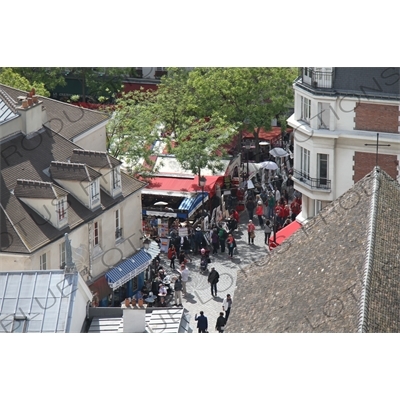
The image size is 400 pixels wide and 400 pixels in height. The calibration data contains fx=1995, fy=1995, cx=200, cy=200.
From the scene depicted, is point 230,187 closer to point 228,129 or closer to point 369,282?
point 228,129

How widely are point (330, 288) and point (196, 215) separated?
47.8ft

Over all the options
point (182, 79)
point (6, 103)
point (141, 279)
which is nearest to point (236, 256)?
point (141, 279)

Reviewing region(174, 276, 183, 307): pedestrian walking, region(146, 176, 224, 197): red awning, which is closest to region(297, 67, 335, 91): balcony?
region(146, 176, 224, 197): red awning

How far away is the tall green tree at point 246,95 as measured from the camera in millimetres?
55219

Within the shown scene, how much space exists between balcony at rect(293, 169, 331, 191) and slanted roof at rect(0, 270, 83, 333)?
1093 cm

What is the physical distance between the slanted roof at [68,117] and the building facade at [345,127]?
18.0 feet

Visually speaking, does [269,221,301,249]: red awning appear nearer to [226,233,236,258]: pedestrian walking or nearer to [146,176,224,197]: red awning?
[226,233,236,258]: pedestrian walking

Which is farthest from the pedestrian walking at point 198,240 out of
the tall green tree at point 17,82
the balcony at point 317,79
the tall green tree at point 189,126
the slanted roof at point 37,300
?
the slanted roof at point 37,300

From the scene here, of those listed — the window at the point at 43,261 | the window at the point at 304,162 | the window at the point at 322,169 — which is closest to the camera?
the window at the point at 43,261

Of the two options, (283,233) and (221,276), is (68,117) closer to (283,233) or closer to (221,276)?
(221,276)

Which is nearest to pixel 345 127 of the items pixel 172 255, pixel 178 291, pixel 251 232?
pixel 251 232

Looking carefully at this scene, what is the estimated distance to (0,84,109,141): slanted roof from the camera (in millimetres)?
48375

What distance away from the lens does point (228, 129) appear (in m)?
54.0

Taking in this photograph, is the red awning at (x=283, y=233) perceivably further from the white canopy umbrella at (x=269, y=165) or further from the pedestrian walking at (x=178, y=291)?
the white canopy umbrella at (x=269, y=165)
